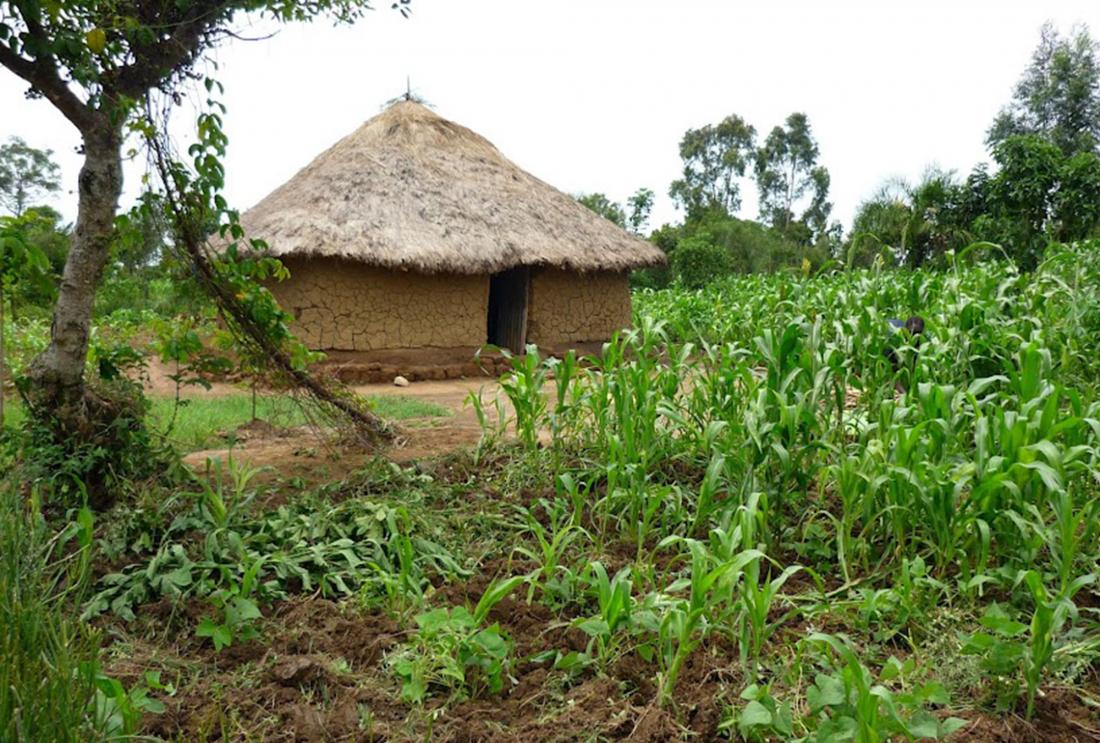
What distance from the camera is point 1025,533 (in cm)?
245

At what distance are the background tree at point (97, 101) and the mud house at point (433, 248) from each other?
546 cm

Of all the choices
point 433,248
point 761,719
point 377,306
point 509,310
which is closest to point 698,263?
point 509,310

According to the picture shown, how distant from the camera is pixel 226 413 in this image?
631 cm

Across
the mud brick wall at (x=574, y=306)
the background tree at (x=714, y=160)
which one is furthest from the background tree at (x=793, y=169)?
the mud brick wall at (x=574, y=306)

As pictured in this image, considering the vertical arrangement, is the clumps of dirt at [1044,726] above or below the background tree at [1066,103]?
below

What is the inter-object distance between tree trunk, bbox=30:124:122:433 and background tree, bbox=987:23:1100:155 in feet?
87.9

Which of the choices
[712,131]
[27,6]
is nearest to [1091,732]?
[27,6]

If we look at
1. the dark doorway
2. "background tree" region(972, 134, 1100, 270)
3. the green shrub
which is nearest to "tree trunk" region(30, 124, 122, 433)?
the dark doorway

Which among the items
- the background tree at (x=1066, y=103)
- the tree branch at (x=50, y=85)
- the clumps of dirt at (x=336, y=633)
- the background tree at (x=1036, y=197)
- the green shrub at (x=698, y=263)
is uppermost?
the background tree at (x=1066, y=103)

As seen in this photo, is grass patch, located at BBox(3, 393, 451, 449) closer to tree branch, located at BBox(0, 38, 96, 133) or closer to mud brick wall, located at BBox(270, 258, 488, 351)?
mud brick wall, located at BBox(270, 258, 488, 351)

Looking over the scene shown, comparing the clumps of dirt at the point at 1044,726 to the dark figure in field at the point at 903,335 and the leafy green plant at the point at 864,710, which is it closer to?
the leafy green plant at the point at 864,710

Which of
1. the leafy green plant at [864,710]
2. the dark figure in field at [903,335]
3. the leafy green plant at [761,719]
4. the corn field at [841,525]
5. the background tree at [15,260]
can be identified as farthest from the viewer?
the dark figure in field at [903,335]

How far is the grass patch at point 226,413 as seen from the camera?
5.09 meters

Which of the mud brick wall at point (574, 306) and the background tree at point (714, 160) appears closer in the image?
the mud brick wall at point (574, 306)
